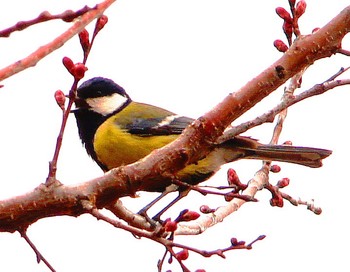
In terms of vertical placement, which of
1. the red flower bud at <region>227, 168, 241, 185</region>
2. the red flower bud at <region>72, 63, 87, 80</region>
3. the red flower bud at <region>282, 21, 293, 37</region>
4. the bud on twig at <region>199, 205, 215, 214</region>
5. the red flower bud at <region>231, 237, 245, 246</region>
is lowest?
the red flower bud at <region>231, 237, 245, 246</region>

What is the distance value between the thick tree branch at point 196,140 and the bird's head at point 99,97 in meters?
2.55

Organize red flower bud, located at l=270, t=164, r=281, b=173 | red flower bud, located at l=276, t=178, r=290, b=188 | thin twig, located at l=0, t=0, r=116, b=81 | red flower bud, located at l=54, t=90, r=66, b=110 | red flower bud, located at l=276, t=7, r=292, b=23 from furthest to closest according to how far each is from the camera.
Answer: red flower bud, located at l=270, t=164, r=281, b=173, red flower bud, located at l=276, t=178, r=290, b=188, red flower bud, located at l=276, t=7, r=292, b=23, red flower bud, located at l=54, t=90, r=66, b=110, thin twig, located at l=0, t=0, r=116, b=81

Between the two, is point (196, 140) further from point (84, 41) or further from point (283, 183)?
point (283, 183)

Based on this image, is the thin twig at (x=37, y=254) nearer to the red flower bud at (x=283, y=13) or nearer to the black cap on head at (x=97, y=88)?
the red flower bud at (x=283, y=13)

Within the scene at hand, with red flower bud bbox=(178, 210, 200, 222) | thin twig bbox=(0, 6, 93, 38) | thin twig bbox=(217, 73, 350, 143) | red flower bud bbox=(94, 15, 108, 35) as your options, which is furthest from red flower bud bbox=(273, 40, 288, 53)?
thin twig bbox=(0, 6, 93, 38)

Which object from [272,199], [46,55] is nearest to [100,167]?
[272,199]

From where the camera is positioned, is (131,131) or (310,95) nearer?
(310,95)

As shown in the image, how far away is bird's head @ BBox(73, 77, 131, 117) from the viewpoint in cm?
497

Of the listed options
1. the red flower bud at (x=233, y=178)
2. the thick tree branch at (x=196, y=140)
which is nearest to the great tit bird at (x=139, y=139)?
the red flower bud at (x=233, y=178)

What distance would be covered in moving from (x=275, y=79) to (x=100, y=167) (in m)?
2.30

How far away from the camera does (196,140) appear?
2.38 metres

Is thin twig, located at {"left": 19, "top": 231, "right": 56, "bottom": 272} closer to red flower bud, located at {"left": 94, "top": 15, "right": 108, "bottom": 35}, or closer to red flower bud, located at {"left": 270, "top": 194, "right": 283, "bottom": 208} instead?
red flower bud, located at {"left": 94, "top": 15, "right": 108, "bottom": 35}

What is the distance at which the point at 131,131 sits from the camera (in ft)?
14.8

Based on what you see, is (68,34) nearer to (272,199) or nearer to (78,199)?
(78,199)
